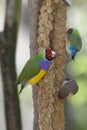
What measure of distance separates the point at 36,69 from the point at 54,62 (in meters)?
0.13

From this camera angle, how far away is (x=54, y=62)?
1.00 m

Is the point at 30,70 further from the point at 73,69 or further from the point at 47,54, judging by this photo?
the point at 73,69

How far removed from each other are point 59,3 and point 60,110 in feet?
0.97

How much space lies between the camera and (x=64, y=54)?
101 cm

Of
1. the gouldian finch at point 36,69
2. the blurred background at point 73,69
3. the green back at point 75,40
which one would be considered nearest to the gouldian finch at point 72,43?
the green back at point 75,40

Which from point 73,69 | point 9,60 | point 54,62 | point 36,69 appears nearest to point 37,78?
point 36,69

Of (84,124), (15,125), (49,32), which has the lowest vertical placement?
(84,124)

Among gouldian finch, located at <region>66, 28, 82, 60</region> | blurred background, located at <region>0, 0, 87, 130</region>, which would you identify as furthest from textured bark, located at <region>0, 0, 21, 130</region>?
gouldian finch, located at <region>66, 28, 82, 60</region>

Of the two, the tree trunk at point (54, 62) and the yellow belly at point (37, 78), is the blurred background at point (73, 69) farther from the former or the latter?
the yellow belly at point (37, 78)

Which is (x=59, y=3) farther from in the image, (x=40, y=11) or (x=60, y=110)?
(x=60, y=110)

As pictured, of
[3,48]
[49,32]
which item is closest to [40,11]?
[49,32]

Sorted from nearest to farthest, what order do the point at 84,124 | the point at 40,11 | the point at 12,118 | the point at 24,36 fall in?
1. the point at 40,11
2. the point at 12,118
3. the point at 24,36
4. the point at 84,124

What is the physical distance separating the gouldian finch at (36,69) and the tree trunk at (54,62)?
0.23ft

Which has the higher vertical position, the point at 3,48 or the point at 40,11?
the point at 40,11
